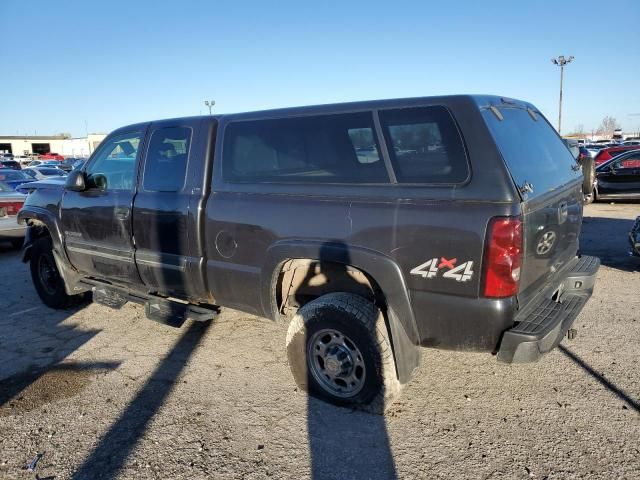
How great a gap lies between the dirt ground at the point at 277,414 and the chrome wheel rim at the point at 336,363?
16cm

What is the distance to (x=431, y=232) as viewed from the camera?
264 cm

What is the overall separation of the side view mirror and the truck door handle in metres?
0.51

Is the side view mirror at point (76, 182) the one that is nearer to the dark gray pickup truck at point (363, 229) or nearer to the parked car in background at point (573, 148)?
the dark gray pickup truck at point (363, 229)

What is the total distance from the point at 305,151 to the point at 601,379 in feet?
9.04

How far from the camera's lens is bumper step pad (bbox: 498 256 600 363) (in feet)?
8.50

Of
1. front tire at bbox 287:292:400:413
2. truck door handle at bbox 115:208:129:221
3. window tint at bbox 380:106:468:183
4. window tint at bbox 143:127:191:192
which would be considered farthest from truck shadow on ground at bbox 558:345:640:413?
truck door handle at bbox 115:208:129:221

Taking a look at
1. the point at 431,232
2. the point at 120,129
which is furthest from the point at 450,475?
the point at 120,129

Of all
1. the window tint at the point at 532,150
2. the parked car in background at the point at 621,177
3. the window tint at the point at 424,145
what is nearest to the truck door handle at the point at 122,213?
the window tint at the point at 424,145

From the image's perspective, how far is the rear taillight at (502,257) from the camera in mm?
2475

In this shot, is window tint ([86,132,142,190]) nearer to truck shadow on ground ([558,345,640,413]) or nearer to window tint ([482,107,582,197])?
window tint ([482,107,582,197])

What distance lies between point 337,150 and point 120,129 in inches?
97.7

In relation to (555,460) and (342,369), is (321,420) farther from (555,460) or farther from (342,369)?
(555,460)

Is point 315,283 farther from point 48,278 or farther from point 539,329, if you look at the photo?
point 48,278

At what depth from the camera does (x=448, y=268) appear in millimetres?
2619
